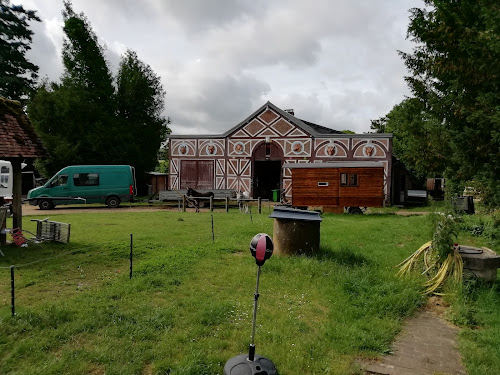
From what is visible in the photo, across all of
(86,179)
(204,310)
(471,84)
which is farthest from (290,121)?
(204,310)

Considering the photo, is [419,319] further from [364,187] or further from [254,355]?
[364,187]

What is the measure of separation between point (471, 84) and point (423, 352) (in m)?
7.76

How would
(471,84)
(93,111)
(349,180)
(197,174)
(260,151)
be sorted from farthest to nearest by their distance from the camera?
(93,111) → (197,174) → (260,151) → (349,180) → (471,84)

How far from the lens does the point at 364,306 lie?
5.65 metres

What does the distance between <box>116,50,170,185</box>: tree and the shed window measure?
19.8 meters

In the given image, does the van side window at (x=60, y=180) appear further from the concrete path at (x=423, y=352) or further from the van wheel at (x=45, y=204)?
the concrete path at (x=423, y=352)

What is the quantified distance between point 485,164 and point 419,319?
203 inches

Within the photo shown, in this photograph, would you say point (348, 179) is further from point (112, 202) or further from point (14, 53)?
point (14, 53)

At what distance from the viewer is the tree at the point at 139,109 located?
107ft

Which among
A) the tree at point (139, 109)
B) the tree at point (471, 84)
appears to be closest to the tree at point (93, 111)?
the tree at point (139, 109)

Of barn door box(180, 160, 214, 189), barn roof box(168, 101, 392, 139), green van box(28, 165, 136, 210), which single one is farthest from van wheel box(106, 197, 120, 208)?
barn roof box(168, 101, 392, 139)

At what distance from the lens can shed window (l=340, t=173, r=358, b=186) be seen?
1886 centimetres

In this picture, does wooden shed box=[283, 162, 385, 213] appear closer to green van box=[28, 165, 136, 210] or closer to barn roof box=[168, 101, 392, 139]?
barn roof box=[168, 101, 392, 139]

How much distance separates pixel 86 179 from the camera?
2172 centimetres
